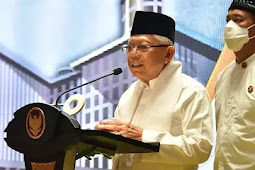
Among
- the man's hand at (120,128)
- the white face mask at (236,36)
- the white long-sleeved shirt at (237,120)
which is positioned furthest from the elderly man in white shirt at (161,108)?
the white face mask at (236,36)

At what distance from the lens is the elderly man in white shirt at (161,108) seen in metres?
2.42

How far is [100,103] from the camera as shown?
4.24 meters

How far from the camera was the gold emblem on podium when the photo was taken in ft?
6.93

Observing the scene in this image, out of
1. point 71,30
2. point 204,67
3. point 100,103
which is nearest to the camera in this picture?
point 204,67

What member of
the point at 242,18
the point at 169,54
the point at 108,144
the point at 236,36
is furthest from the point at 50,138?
the point at 242,18

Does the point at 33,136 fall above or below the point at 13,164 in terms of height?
above

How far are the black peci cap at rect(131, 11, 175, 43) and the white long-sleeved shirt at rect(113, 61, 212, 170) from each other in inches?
6.9

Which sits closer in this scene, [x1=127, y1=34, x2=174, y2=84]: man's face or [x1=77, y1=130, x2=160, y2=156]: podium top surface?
[x1=77, y1=130, x2=160, y2=156]: podium top surface

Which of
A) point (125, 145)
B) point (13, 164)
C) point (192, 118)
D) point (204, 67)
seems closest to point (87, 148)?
point (125, 145)

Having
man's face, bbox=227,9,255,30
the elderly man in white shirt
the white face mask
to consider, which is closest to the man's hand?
the elderly man in white shirt

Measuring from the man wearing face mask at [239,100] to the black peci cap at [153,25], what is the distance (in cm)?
30

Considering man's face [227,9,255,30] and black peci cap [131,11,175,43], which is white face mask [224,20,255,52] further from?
black peci cap [131,11,175,43]

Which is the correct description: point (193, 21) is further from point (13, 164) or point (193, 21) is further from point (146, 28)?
point (13, 164)

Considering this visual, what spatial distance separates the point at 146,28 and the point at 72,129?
83 cm
